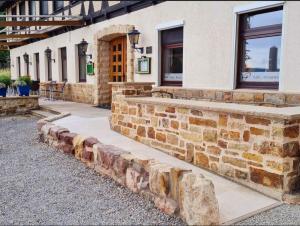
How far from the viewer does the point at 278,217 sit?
8.89 feet

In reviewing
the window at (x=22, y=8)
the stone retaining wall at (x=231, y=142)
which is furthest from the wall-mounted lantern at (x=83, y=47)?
the window at (x=22, y=8)

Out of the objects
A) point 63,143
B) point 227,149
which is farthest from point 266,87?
point 63,143

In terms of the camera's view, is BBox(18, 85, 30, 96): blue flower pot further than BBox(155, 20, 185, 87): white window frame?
Yes

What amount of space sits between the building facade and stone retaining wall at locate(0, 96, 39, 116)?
188 cm

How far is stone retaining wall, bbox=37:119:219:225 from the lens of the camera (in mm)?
2500

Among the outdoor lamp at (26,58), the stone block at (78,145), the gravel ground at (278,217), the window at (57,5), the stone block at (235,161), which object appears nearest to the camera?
the gravel ground at (278,217)

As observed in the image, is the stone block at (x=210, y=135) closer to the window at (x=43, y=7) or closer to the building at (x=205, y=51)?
the building at (x=205, y=51)

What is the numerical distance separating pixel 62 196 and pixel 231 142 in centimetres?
184

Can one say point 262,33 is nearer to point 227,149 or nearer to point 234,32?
point 234,32

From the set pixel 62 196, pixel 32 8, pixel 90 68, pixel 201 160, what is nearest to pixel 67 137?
pixel 62 196

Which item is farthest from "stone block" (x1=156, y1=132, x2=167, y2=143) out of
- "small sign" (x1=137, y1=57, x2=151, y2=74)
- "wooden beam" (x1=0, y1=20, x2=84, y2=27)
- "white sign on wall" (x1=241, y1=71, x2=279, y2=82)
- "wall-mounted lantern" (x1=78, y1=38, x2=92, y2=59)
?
"wooden beam" (x1=0, y1=20, x2=84, y2=27)

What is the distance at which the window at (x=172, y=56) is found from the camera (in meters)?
7.43

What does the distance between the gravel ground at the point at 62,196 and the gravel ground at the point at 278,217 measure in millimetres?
599

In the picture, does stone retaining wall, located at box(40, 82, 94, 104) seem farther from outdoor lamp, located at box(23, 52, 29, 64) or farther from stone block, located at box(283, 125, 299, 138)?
stone block, located at box(283, 125, 299, 138)
